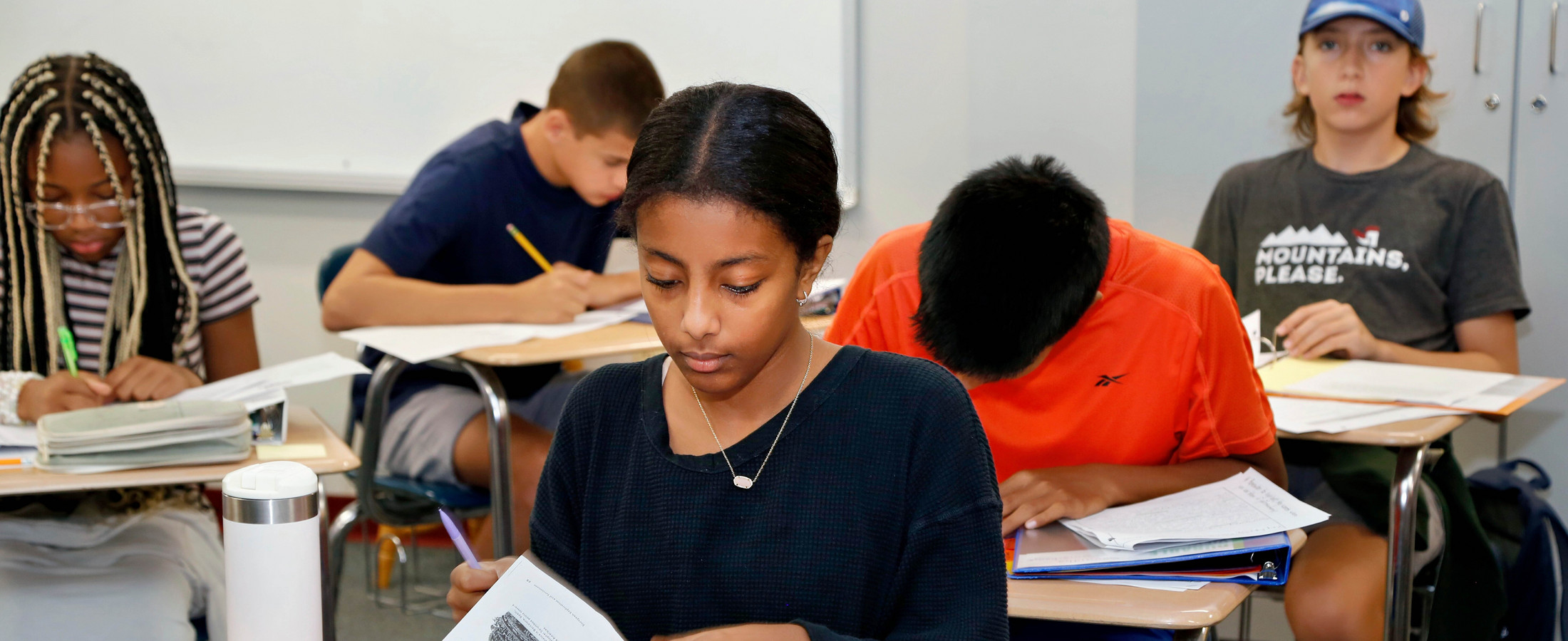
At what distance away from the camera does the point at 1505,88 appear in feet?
8.53

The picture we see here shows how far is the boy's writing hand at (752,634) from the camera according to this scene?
0.80 m

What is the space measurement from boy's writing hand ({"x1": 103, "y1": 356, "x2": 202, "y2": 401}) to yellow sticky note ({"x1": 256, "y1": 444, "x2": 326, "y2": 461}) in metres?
0.26

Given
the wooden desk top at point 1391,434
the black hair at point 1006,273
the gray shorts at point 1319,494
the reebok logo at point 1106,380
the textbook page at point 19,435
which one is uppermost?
the black hair at point 1006,273

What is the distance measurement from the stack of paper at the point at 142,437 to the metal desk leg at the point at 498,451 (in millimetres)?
519

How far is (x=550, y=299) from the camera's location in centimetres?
223

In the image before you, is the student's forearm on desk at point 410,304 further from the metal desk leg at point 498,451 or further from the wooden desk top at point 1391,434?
the wooden desk top at point 1391,434

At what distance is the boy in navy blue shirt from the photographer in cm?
219

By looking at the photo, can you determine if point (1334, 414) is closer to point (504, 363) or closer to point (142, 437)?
point (504, 363)

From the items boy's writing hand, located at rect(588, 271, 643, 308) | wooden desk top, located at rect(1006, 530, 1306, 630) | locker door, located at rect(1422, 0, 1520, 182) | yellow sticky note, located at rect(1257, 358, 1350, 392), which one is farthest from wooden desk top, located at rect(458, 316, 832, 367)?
locker door, located at rect(1422, 0, 1520, 182)

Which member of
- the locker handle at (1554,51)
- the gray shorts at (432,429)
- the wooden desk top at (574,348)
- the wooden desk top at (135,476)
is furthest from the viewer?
the locker handle at (1554,51)

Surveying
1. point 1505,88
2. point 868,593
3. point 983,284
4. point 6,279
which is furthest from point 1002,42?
point 868,593

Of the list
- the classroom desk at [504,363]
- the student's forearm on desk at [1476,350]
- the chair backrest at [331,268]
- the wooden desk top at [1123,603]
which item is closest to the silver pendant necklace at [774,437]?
the wooden desk top at [1123,603]

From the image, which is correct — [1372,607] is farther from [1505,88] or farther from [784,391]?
[1505,88]

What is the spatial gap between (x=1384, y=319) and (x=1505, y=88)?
2.33 ft
